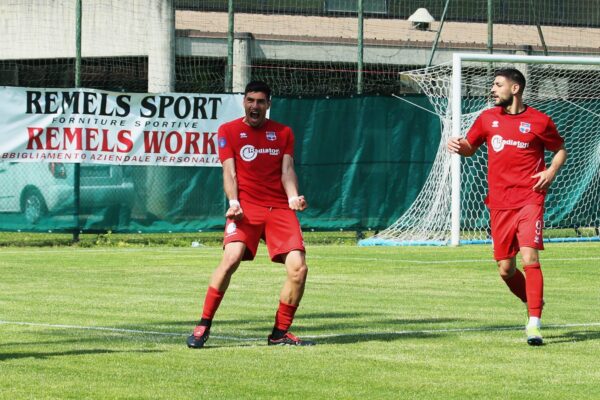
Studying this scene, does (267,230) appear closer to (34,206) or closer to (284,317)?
(284,317)

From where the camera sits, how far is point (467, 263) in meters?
19.8

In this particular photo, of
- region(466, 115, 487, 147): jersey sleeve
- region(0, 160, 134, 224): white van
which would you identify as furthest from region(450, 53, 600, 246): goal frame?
region(466, 115, 487, 147): jersey sleeve

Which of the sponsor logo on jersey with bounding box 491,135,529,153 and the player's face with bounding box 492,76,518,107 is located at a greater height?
the player's face with bounding box 492,76,518,107

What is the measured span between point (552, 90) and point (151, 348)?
1837cm

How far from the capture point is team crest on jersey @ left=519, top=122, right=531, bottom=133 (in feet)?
37.6

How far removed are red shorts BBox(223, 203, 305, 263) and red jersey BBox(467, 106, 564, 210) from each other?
1.89m

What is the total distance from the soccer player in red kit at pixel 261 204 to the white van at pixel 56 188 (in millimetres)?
12467

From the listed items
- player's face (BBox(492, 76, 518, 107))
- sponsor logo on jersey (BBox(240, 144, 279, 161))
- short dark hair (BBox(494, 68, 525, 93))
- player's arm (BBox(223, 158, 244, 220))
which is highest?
short dark hair (BBox(494, 68, 525, 93))

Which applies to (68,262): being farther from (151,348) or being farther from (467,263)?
(151,348)

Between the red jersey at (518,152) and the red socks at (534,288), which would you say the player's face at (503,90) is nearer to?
the red jersey at (518,152)

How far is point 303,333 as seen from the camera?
11.5 meters

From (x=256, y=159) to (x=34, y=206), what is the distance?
12.6 metres

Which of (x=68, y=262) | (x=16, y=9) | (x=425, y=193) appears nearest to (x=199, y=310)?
(x=68, y=262)

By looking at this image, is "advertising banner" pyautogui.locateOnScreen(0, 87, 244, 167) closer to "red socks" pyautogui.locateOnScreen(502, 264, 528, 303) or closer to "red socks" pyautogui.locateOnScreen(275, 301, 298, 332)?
"red socks" pyautogui.locateOnScreen(502, 264, 528, 303)
